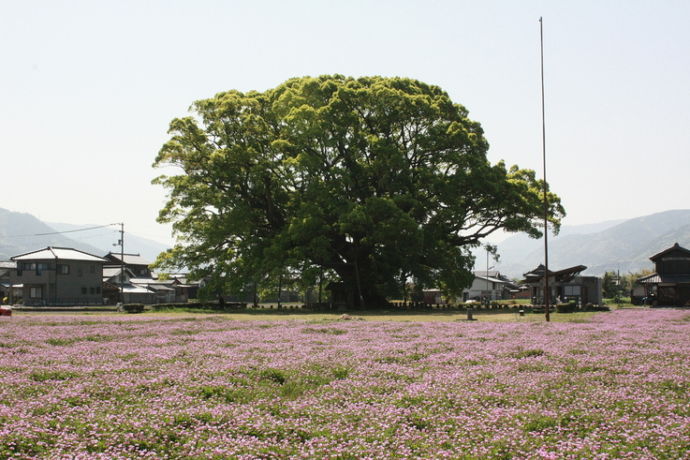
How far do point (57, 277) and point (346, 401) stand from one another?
9582 cm

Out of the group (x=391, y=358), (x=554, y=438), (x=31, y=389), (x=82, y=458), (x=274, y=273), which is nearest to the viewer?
(x=82, y=458)

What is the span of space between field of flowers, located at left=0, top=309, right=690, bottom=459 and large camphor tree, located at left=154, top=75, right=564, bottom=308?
136 ft

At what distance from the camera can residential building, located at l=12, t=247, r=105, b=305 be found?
3782 inches

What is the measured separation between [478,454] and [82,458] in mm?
6189

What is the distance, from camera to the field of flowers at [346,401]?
9992 millimetres

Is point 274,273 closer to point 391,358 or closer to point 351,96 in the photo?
point 351,96

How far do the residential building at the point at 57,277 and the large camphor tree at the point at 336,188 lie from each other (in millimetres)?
36465

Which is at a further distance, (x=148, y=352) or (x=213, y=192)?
(x=213, y=192)

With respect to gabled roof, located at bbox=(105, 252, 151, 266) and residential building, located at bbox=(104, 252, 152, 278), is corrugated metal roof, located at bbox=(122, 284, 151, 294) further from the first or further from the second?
gabled roof, located at bbox=(105, 252, 151, 266)

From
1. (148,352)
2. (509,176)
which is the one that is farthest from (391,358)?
(509,176)

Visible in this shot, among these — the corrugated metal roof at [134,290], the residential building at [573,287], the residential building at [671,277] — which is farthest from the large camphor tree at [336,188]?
the corrugated metal roof at [134,290]

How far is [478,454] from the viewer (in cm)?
952

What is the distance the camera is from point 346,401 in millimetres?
13531

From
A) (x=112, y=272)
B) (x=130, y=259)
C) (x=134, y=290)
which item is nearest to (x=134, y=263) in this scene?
(x=130, y=259)
